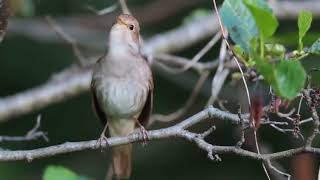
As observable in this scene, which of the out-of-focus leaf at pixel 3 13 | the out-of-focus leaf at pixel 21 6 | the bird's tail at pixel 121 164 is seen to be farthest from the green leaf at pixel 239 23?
the out-of-focus leaf at pixel 21 6

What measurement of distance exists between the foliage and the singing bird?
4.01 feet

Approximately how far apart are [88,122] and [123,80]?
2.16 metres

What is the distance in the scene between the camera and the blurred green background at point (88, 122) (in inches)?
220

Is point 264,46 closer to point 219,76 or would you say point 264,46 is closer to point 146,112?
point 146,112

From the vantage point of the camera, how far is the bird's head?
3508 mm

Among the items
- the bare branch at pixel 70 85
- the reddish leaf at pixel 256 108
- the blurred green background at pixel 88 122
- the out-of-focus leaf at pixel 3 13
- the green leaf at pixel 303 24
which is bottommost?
the blurred green background at pixel 88 122

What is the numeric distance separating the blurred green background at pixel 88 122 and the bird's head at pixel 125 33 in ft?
6.06

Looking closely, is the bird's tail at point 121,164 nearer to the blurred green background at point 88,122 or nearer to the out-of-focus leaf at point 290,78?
the blurred green background at point 88,122

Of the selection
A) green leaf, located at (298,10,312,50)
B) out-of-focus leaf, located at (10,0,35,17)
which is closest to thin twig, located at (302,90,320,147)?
green leaf, located at (298,10,312,50)

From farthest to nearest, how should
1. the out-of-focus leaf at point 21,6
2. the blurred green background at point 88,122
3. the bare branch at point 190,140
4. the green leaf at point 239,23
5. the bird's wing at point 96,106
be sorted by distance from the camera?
1. the blurred green background at point 88,122
2. the out-of-focus leaf at point 21,6
3. the bird's wing at point 96,106
4. the bare branch at point 190,140
5. the green leaf at point 239,23

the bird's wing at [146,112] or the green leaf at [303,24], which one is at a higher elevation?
the green leaf at [303,24]

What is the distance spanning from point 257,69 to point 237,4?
0.26m

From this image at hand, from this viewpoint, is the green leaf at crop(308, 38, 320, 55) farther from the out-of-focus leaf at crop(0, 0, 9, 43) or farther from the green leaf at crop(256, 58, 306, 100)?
the out-of-focus leaf at crop(0, 0, 9, 43)

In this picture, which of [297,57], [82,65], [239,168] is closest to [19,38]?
[82,65]
